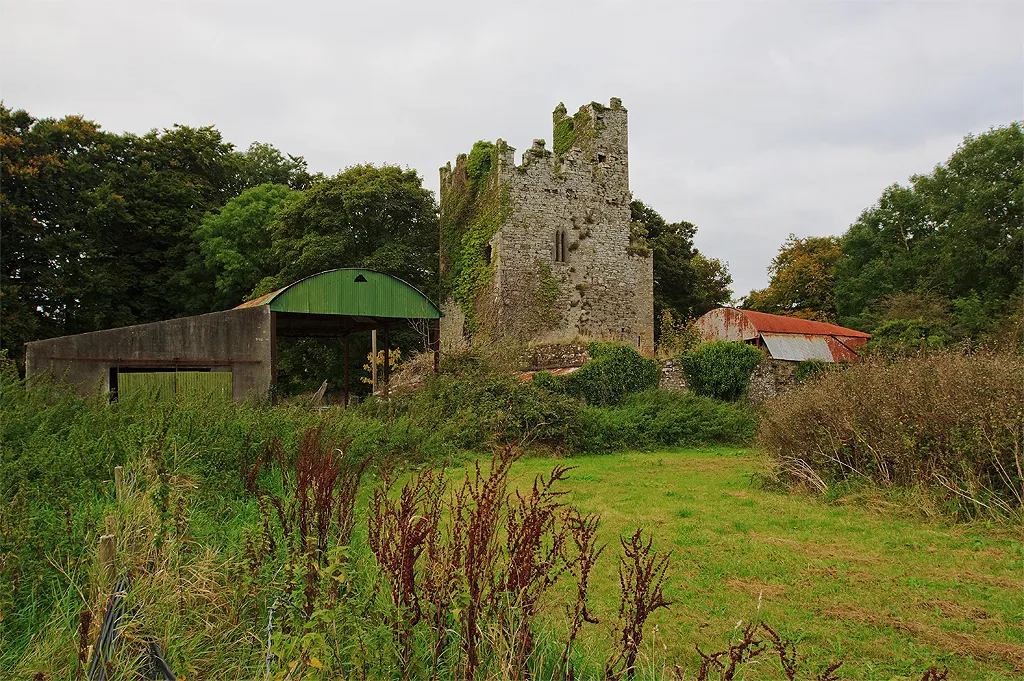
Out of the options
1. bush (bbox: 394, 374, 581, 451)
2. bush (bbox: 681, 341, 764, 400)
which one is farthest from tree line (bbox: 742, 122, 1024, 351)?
bush (bbox: 394, 374, 581, 451)

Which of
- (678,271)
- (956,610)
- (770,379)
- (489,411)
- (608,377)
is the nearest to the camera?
(956,610)

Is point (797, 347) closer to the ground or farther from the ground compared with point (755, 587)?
farther from the ground

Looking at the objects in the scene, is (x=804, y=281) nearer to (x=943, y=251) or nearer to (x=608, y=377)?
(x=943, y=251)

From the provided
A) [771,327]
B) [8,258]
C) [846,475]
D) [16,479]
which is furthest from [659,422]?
[8,258]

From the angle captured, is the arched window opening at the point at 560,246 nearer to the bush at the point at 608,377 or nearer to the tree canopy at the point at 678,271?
the bush at the point at 608,377

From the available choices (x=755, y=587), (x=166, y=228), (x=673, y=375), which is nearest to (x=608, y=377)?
(x=673, y=375)

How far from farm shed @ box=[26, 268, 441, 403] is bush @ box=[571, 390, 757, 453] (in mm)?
4314

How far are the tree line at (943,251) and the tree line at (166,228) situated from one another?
13.3 meters

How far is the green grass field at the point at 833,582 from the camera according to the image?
13.8 ft

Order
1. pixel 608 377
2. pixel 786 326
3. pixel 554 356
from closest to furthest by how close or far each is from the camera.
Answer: pixel 608 377
pixel 554 356
pixel 786 326

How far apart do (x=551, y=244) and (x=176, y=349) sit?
14572mm

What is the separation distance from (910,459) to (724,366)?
12346mm

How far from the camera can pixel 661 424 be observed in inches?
624

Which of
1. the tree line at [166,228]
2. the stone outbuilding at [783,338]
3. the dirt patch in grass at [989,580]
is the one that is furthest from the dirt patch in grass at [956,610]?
the tree line at [166,228]
